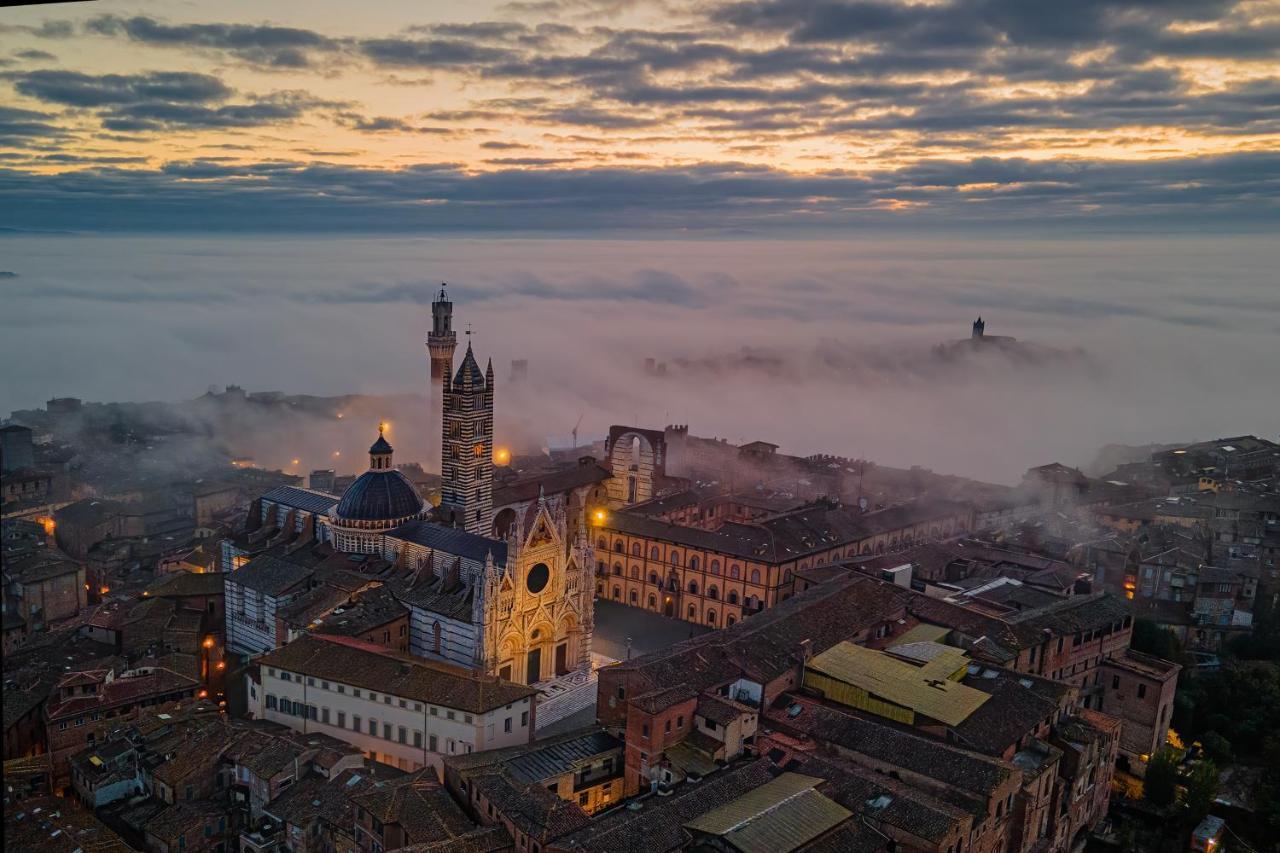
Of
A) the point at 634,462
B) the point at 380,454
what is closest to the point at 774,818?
the point at 380,454

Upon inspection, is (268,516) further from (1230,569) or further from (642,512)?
(1230,569)

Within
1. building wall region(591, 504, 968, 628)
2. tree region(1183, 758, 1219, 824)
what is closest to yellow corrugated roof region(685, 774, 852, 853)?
tree region(1183, 758, 1219, 824)

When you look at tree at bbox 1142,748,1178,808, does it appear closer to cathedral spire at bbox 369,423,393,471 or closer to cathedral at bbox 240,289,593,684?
cathedral at bbox 240,289,593,684

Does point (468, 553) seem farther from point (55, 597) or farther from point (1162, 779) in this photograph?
point (1162, 779)

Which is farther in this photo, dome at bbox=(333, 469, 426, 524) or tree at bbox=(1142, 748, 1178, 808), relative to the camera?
dome at bbox=(333, 469, 426, 524)

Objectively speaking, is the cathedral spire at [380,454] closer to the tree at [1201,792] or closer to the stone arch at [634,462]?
the stone arch at [634,462]

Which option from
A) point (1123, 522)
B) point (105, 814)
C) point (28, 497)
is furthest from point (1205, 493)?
point (28, 497)
